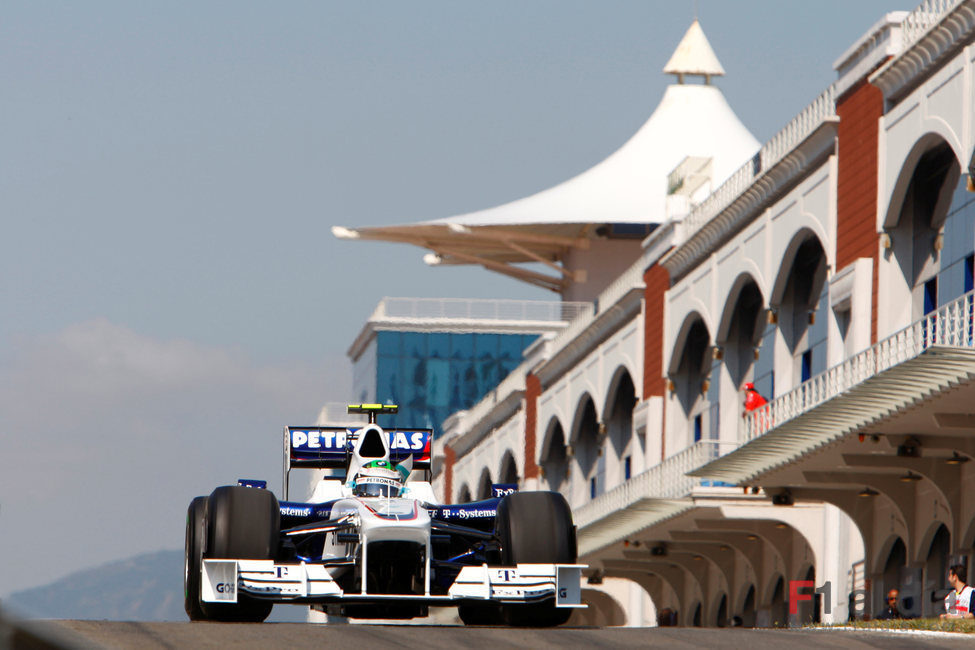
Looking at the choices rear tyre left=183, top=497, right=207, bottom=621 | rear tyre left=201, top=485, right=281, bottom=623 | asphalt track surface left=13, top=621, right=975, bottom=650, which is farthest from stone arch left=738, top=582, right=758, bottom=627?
asphalt track surface left=13, top=621, right=975, bottom=650

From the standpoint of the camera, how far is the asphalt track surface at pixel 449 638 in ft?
37.2

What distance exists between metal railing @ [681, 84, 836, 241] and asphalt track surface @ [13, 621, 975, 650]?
20.9m

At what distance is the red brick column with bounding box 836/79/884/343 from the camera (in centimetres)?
3023

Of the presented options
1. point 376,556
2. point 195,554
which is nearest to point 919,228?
point 376,556

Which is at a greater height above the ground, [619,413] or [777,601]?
[619,413]

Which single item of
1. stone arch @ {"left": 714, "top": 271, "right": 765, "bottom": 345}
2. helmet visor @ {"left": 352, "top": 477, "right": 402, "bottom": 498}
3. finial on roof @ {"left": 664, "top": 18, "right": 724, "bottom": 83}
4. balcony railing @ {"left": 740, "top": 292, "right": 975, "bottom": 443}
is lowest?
helmet visor @ {"left": 352, "top": 477, "right": 402, "bottom": 498}

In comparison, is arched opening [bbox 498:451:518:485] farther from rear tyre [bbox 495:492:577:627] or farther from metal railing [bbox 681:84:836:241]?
rear tyre [bbox 495:492:577:627]

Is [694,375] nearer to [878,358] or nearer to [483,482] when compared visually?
[878,358]

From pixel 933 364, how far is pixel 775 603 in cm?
1714

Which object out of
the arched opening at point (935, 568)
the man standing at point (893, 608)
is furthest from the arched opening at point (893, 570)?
the arched opening at point (935, 568)

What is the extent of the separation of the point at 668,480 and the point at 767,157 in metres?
6.86

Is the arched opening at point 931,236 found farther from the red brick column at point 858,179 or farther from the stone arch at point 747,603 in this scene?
the stone arch at point 747,603

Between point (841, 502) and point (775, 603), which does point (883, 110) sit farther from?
point (775, 603)

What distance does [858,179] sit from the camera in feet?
102
